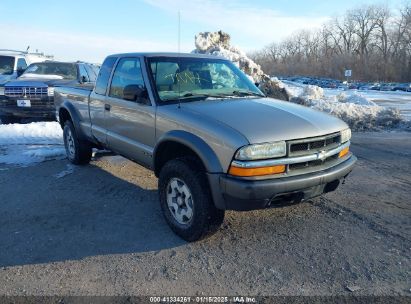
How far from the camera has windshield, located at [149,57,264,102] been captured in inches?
176

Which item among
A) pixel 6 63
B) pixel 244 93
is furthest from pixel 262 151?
pixel 6 63

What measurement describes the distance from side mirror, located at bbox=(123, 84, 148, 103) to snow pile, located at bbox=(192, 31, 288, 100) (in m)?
13.8

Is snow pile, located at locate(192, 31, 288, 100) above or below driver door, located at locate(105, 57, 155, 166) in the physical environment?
above

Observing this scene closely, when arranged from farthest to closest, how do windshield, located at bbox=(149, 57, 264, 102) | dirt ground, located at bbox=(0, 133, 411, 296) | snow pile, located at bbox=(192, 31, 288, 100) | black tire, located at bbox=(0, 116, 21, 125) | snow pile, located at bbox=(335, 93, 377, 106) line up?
snow pile, located at bbox=(192, 31, 288, 100) < snow pile, located at bbox=(335, 93, 377, 106) < black tire, located at bbox=(0, 116, 21, 125) < windshield, located at bbox=(149, 57, 264, 102) < dirt ground, located at bbox=(0, 133, 411, 296)

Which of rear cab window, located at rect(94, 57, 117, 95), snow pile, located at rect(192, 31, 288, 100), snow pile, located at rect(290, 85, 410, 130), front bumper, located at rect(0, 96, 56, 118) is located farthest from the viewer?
snow pile, located at rect(192, 31, 288, 100)

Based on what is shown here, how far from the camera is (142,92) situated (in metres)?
4.49

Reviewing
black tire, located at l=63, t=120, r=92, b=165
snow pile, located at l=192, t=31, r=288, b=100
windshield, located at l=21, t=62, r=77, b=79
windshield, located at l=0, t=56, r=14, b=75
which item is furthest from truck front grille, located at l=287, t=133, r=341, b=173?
snow pile, located at l=192, t=31, r=288, b=100

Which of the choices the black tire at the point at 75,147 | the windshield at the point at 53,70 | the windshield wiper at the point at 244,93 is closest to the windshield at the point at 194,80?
the windshield wiper at the point at 244,93

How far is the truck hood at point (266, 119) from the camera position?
139 inches

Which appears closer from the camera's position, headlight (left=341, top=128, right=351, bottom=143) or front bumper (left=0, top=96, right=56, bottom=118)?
headlight (left=341, top=128, right=351, bottom=143)

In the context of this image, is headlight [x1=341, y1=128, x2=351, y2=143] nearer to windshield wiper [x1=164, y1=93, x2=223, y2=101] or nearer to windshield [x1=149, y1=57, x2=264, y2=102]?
windshield [x1=149, y1=57, x2=264, y2=102]

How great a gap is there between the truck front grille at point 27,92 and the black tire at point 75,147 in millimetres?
3931

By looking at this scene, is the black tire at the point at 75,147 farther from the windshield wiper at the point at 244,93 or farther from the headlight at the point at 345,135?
the headlight at the point at 345,135

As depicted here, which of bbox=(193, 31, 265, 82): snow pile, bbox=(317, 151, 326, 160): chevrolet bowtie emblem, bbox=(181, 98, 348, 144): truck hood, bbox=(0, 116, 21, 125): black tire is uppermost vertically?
bbox=(193, 31, 265, 82): snow pile
